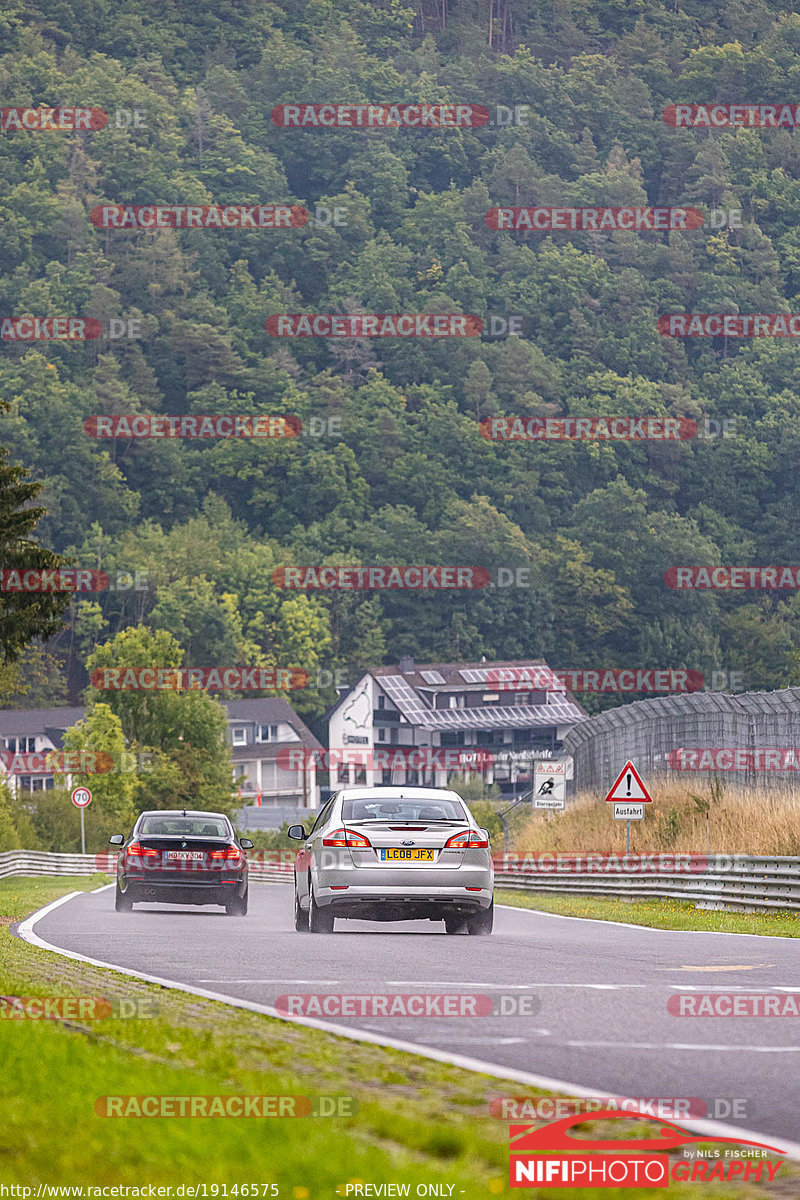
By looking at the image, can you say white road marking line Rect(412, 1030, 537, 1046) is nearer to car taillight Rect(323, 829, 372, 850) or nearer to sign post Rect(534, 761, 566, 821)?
car taillight Rect(323, 829, 372, 850)

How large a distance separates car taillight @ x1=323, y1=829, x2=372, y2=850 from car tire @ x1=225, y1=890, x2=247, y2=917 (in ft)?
20.3

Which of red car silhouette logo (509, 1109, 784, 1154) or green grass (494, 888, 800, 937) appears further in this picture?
green grass (494, 888, 800, 937)

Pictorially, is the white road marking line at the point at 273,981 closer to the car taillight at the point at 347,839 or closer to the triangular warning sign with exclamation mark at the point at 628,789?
the car taillight at the point at 347,839

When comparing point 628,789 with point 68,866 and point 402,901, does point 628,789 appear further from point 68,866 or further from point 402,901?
point 68,866

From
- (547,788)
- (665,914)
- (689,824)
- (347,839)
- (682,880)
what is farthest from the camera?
(547,788)

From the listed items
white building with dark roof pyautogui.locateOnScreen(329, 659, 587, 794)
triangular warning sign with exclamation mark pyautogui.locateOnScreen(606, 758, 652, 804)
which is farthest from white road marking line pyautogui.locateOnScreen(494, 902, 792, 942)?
white building with dark roof pyautogui.locateOnScreen(329, 659, 587, 794)

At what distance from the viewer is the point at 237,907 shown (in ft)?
75.8

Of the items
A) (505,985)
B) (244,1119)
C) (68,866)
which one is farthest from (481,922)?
(68,866)

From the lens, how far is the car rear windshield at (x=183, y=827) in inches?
894

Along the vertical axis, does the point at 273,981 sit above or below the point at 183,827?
below

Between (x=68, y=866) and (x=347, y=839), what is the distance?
132ft

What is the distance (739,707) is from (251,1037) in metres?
20.7

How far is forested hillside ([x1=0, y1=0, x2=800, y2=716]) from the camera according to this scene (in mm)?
142625

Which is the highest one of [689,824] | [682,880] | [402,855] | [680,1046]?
[402,855]
